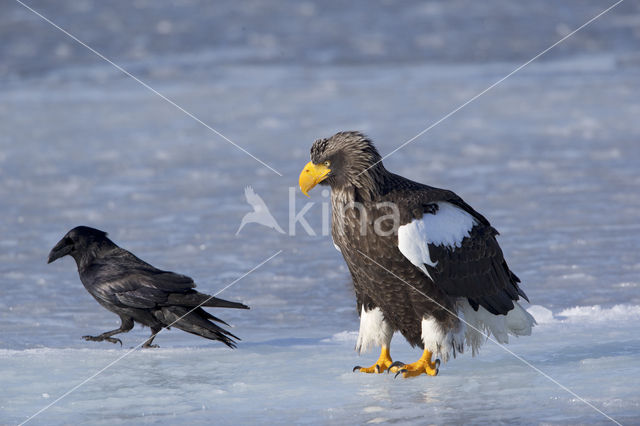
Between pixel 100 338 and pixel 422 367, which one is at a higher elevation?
pixel 100 338

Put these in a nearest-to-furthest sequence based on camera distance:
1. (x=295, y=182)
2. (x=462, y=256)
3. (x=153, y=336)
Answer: (x=462, y=256) < (x=153, y=336) < (x=295, y=182)

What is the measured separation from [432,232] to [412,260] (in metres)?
0.17

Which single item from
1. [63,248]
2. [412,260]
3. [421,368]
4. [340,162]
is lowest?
[421,368]

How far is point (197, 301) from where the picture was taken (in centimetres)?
469

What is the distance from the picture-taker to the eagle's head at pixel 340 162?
427 centimetres

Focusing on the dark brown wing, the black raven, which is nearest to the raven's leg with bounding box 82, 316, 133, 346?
the black raven

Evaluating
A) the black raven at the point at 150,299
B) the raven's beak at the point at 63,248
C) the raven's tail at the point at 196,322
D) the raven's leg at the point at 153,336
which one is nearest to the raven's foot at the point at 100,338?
the black raven at the point at 150,299

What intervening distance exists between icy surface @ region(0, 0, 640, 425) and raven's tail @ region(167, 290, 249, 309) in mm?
241

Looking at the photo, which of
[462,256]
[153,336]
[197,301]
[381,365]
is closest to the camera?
[462,256]

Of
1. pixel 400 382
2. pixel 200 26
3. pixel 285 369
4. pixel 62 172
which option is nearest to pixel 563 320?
pixel 400 382

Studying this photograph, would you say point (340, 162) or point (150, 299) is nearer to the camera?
point (340, 162)

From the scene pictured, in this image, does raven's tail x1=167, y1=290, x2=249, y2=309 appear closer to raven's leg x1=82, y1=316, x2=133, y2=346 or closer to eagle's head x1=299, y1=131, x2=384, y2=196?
raven's leg x1=82, y1=316, x2=133, y2=346

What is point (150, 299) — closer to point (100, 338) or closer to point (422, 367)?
point (100, 338)

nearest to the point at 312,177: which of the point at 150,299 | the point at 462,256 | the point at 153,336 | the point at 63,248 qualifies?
the point at 462,256
